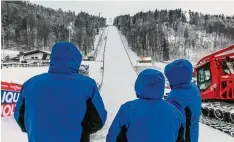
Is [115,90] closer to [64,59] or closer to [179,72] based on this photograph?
[179,72]

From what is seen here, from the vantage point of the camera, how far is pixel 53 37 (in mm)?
113688

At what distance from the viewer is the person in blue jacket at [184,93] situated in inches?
144

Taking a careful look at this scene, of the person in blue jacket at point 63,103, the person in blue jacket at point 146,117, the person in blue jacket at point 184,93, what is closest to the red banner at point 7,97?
the person in blue jacket at point 184,93

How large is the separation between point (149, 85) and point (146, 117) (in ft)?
0.88

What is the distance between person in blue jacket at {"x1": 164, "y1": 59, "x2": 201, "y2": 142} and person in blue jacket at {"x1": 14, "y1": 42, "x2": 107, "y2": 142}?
1.03 meters

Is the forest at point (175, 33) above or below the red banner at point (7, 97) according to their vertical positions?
above

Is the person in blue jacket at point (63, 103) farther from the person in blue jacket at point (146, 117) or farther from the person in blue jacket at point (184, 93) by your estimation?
the person in blue jacket at point (184, 93)

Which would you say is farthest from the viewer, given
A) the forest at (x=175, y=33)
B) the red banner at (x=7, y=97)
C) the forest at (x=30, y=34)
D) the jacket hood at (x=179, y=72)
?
the forest at (x=175, y=33)

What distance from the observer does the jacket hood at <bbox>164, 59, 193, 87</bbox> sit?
11.9 ft

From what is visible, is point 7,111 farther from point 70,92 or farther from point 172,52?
point 172,52

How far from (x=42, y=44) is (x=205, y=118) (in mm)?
100395

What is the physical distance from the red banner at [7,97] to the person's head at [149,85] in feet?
23.8

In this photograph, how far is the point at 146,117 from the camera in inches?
114

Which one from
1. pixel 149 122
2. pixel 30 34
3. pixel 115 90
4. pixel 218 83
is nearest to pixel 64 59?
pixel 149 122
